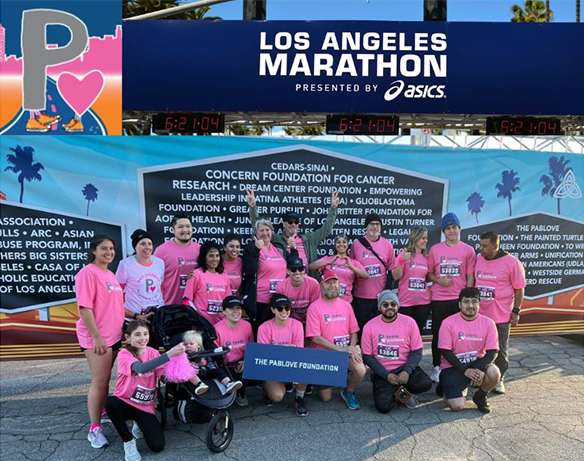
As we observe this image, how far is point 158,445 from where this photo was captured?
359 cm

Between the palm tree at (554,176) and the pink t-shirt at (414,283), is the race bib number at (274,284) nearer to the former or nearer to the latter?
the pink t-shirt at (414,283)

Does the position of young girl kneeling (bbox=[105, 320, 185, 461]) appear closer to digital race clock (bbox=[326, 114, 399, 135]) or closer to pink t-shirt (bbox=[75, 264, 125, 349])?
pink t-shirt (bbox=[75, 264, 125, 349])

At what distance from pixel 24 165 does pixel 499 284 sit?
16.1ft

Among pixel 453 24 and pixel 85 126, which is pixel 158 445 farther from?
pixel 453 24

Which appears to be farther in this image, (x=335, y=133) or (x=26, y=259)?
(x=335, y=133)

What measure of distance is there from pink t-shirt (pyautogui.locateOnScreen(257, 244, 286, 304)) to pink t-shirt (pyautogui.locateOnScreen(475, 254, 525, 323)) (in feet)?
6.57

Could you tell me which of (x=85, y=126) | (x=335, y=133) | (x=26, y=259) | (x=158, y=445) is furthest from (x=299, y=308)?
(x=85, y=126)

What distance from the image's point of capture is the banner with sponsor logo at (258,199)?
4.93m

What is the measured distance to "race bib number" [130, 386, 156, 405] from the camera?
11.9 feet

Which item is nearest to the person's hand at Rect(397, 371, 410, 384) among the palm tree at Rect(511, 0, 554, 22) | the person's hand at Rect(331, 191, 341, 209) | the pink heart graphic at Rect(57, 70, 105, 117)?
the person's hand at Rect(331, 191, 341, 209)

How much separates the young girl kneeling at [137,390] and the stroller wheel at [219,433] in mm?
378

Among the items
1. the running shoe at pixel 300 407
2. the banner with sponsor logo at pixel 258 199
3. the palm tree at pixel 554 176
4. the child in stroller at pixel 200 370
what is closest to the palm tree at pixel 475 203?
the banner with sponsor logo at pixel 258 199

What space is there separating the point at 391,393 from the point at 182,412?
1.81m

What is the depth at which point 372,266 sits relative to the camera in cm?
493
